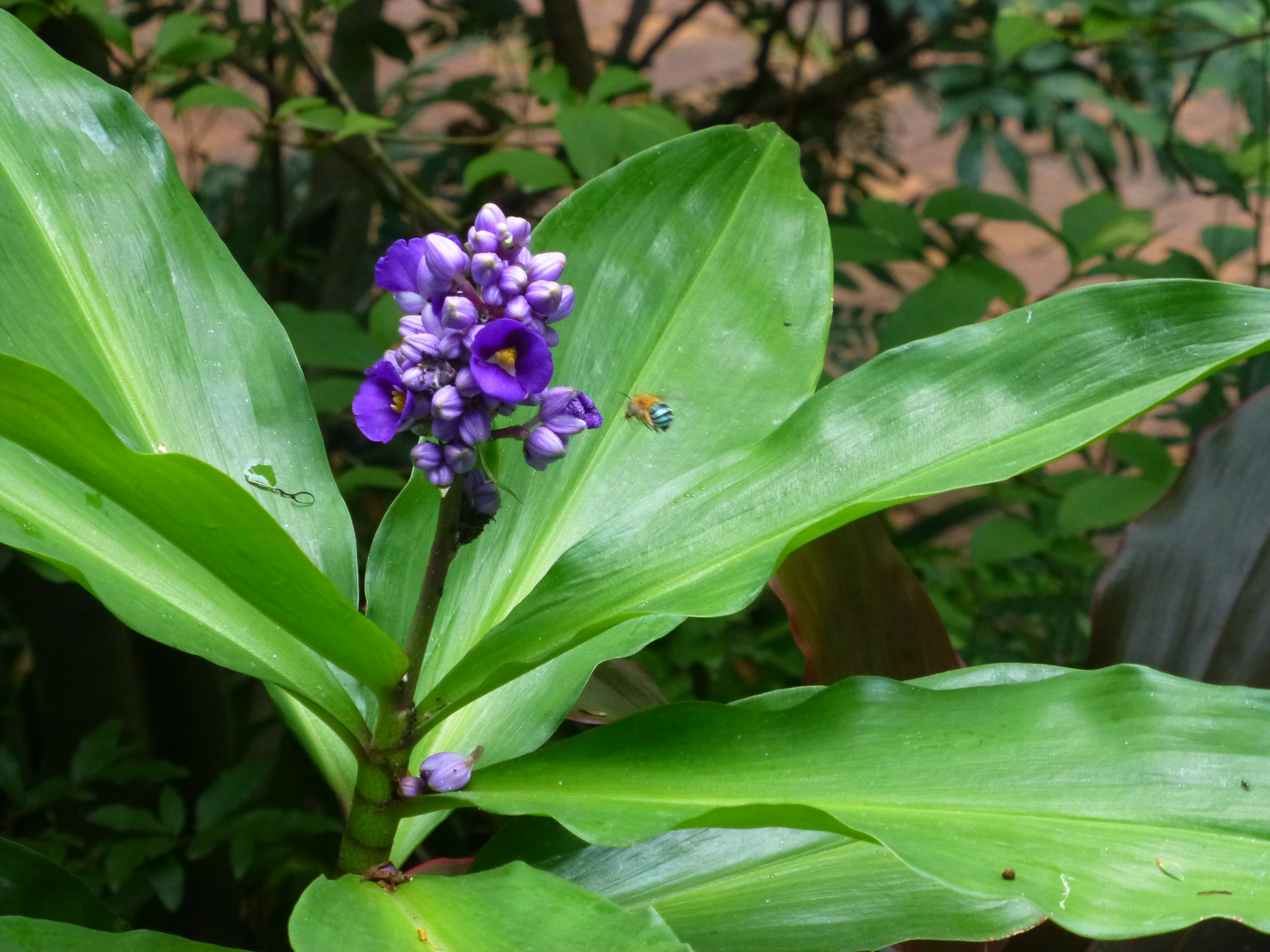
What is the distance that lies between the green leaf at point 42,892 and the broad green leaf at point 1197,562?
72cm

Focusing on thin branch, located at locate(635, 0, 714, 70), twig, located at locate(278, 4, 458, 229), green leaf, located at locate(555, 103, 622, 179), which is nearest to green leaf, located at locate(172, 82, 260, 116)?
twig, located at locate(278, 4, 458, 229)

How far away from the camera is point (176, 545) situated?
0.50 m

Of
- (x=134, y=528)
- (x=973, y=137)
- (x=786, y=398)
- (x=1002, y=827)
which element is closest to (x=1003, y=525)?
(x=973, y=137)

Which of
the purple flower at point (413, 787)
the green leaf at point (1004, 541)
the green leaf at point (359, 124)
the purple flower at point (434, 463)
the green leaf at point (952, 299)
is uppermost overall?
the purple flower at point (434, 463)

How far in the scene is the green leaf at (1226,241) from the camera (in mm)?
1417

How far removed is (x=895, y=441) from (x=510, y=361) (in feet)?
0.73

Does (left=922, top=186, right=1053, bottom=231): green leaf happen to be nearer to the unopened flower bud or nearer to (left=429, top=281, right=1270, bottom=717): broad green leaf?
(left=429, top=281, right=1270, bottom=717): broad green leaf

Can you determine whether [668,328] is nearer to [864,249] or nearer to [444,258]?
[444,258]

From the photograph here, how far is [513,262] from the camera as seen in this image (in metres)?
0.56

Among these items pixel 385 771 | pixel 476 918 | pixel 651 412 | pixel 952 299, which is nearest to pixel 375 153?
pixel 952 299

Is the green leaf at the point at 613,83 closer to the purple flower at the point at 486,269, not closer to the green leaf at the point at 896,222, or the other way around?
the green leaf at the point at 896,222

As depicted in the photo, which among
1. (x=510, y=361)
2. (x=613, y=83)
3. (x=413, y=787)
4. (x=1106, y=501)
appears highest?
(x=510, y=361)

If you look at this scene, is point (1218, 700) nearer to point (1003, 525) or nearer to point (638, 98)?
point (1003, 525)

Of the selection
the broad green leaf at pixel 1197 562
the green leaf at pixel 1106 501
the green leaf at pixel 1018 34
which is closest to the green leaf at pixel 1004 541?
the green leaf at pixel 1106 501
